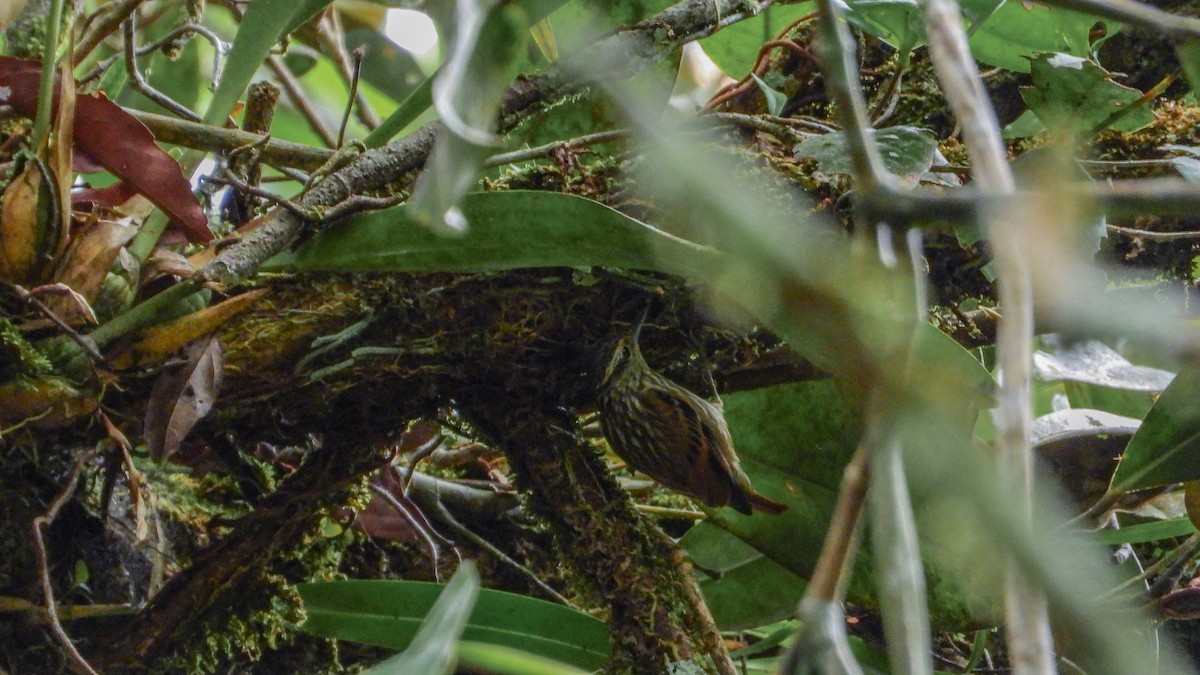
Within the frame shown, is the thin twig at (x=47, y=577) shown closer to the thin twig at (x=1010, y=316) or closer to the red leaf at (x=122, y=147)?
the red leaf at (x=122, y=147)

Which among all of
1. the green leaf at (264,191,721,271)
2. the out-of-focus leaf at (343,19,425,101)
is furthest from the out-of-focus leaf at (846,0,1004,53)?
the out-of-focus leaf at (343,19,425,101)

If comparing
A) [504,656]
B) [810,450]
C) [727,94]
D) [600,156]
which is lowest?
[504,656]

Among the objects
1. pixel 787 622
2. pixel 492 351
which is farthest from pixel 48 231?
pixel 787 622

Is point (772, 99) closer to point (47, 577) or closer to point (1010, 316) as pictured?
point (1010, 316)

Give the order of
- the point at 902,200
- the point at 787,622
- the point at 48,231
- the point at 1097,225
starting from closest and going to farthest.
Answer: the point at 902,200
the point at 1097,225
the point at 48,231
the point at 787,622

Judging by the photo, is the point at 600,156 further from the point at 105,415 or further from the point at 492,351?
the point at 105,415

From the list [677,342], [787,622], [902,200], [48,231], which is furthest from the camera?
[787,622]

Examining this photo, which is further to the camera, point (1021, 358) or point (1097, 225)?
point (1097, 225)

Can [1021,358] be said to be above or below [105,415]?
below
